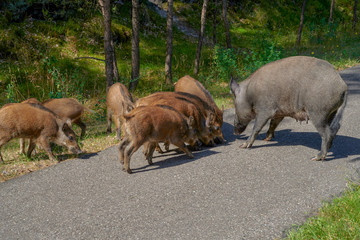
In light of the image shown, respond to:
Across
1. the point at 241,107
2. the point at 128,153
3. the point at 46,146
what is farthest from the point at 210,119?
the point at 46,146

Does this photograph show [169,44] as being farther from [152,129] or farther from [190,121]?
Answer: [152,129]

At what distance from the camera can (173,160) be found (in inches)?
249

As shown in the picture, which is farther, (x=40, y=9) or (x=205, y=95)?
(x=40, y=9)

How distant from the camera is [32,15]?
41.6 feet

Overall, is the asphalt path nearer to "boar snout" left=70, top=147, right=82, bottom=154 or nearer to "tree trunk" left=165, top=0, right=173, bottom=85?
"boar snout" left=70, top=147, right=82, bottom=154

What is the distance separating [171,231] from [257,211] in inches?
42.8

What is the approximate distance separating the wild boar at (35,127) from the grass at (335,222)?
4170 mm

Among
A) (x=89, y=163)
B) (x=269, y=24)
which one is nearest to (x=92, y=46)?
(x=89, y=163)

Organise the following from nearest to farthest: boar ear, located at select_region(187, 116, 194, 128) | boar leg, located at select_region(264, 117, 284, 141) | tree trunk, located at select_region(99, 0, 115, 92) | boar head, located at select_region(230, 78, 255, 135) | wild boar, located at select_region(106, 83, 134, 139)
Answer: boar ear, located at select_region(187, 116, 194, 128)
boar head, located at select_region(230, 78, 255, 135)
boar leg, located at select_region(264, 117, 284, 141)
wild boar, located at select_region(106, 83, 134, 139)
tree trunk, located at select_region(99, 0, 115, 92)

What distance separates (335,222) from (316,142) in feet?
10.6

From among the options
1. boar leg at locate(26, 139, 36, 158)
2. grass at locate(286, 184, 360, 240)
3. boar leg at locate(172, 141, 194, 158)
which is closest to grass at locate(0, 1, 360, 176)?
boar leg at locate(26, 139, 36, 158)

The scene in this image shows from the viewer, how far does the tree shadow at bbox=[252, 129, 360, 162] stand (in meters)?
6.27

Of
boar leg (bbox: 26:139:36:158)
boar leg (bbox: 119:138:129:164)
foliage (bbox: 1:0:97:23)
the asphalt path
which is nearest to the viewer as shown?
the asphalt path

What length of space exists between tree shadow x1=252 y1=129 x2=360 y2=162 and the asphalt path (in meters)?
0.02
